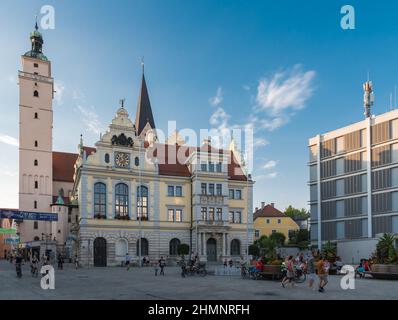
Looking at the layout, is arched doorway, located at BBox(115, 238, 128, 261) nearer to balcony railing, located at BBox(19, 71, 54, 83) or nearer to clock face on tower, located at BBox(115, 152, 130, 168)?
clock face on tower, located at BBox(115, 152, 130, 168)

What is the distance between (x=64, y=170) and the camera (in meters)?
83.6

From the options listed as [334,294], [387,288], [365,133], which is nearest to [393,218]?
[365,133]

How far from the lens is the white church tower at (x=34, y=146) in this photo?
2963 inches

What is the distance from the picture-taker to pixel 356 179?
6975cm

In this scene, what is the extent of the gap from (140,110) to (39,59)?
22.9m

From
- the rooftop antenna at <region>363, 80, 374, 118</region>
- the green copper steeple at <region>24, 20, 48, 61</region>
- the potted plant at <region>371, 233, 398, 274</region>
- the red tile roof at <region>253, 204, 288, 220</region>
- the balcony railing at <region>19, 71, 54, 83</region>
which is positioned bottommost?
the red tile roof at <region>253, 204, 288, 220</region>

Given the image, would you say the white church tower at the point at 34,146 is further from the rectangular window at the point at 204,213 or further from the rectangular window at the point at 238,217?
the rectangular window at the point at 238,217

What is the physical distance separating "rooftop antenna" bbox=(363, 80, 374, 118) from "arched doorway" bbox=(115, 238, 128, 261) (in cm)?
4361

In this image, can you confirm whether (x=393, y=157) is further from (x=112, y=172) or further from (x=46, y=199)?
(x=46, y=199)

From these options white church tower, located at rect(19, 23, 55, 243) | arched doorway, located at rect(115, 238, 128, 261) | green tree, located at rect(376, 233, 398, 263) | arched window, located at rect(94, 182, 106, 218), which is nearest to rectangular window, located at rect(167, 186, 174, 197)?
arched doorway, located at rect(115, 238, 128, 261)

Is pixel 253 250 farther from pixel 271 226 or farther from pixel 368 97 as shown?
pixel 271 226

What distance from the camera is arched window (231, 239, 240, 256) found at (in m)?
61.2

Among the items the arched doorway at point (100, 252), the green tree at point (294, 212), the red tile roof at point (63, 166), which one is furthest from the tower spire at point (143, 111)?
the green tree at point (294, 212)
